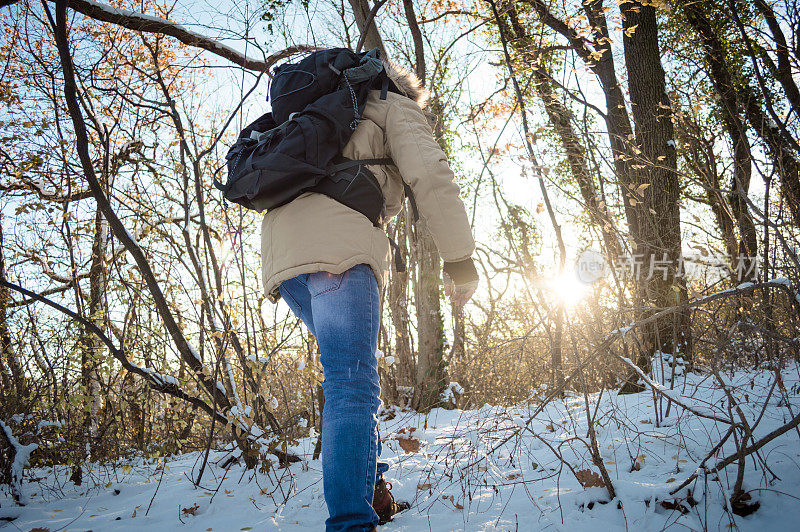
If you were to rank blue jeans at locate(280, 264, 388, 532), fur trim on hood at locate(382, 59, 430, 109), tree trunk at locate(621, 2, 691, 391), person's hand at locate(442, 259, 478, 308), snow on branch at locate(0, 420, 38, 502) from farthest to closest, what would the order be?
1. tree trunk at locate(621, 2, 691, 391)
2. snow on branch at locate(0, 420, 38, 502)
3. fur trim on hood at locate(382, 59, 430, 109)
4. person's hand at locate(442, 259, 478, 308)
5. blue jeans at locate(280, 264, 388, 532)

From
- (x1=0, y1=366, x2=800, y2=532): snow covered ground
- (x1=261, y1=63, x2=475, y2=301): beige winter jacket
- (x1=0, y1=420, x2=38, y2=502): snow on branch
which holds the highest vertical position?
(x1=261, y1=63, x2=475, y2=301): beige winter jacket

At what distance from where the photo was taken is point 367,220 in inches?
57.3

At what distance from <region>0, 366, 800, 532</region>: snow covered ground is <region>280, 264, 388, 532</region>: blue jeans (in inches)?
19.2

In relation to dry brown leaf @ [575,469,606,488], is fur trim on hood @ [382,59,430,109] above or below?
above

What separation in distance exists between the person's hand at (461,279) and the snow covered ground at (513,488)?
1.61 feet

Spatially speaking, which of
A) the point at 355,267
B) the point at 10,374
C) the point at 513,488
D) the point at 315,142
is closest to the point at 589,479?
the point at 513,488

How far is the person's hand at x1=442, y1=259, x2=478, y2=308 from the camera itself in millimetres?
1586

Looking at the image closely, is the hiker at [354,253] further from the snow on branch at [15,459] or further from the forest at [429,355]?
the snow on branch at [15,459]

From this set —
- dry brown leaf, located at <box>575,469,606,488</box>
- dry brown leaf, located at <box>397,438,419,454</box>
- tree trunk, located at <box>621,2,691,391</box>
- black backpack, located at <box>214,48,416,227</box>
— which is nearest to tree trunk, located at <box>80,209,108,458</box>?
dry brown leaf, located at <box>397,438,419,454</box>

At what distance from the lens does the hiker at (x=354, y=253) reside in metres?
1.30

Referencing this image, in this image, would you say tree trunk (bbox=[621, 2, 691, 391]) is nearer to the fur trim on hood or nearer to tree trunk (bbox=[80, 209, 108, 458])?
the fur trim on hood

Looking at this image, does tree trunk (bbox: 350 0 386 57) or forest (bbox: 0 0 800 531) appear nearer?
forest (bbox: 0 0 800 531)

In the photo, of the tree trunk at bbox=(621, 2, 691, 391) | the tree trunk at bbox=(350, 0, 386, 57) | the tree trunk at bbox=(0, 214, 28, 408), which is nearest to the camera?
the tree trunk at bbox=(0, 214, 28, 408)

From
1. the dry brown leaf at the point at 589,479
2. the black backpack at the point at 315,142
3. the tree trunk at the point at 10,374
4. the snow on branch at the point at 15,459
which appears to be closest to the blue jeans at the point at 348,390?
the black backpack at the point at 315,142
